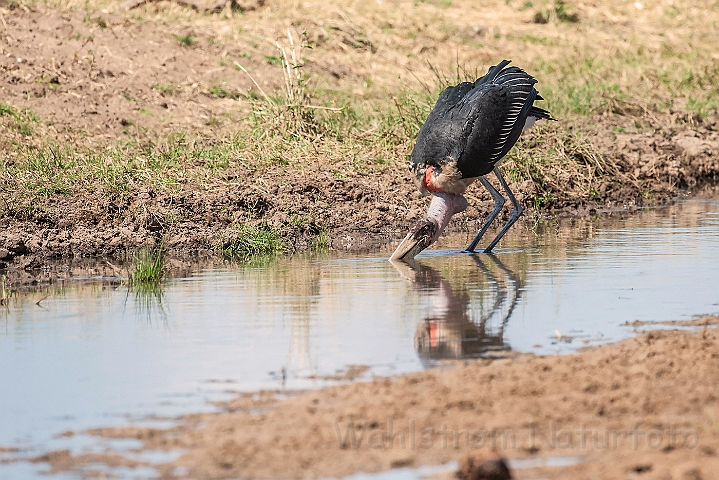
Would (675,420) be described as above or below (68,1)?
below

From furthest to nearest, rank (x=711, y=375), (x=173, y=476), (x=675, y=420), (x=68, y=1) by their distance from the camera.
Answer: (x=68, y=1)
(x=711, y=375)
(x=675, y=420)
(x=173, y=476)

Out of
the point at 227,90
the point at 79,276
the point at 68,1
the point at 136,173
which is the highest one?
the point at 68,1

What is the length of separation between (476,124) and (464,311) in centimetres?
274

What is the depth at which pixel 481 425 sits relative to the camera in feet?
13.9

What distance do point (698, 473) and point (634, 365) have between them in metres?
1.45

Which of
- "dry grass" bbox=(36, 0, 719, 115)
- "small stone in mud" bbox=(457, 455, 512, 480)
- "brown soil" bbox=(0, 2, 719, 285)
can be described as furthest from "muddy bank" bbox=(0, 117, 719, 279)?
"small stone in mud" bbox=(457, 455, 512, 480)

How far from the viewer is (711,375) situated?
4.83 m

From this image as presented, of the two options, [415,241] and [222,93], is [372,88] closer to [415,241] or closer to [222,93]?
[222,93]

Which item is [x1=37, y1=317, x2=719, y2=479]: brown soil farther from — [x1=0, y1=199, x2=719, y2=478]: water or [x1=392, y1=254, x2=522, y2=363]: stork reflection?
[x1=392, y1=254, x2=522, y2=363]: stork reflection

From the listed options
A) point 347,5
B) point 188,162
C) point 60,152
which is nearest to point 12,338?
point 188,162

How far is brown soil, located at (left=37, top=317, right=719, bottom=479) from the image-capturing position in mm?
3908

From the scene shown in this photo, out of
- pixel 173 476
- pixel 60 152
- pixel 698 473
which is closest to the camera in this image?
pixel 698 473

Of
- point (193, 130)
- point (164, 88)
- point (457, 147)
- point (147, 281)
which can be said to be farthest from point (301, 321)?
point (164, 88)

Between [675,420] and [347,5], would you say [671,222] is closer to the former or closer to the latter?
[675,420]
